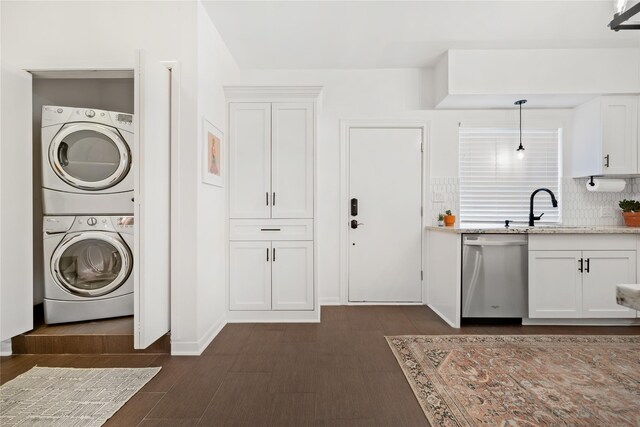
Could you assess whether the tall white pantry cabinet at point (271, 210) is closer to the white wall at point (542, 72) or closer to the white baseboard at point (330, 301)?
the white baseboard at point (330, 301)

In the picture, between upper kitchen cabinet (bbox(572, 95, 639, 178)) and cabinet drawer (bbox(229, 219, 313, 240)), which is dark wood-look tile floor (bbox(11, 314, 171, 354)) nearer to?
cabinet drawer (bbox(229, 219, 313, 240))

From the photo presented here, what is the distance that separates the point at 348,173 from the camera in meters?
4.02

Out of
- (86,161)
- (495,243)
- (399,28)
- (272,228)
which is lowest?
(495,243)

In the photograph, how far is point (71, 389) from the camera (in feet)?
6.81

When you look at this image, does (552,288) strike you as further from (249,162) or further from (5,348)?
(5,348)

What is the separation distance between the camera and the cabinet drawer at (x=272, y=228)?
3373 mm

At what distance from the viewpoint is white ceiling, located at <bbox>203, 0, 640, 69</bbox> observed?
276 centimetres

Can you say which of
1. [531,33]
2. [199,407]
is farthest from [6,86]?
[531,33]

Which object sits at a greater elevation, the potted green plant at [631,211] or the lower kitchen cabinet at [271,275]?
the potted green plant at [631,211]

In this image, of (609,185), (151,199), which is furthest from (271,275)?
(609,185)

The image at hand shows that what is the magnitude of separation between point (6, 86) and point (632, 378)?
15.8ft

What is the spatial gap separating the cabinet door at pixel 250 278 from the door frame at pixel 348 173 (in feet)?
3.37

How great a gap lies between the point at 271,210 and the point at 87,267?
5.45 ft

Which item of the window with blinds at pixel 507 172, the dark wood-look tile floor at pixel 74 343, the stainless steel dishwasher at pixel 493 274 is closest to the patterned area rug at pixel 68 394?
the dark wood-look tile floor at pixel 74 343
